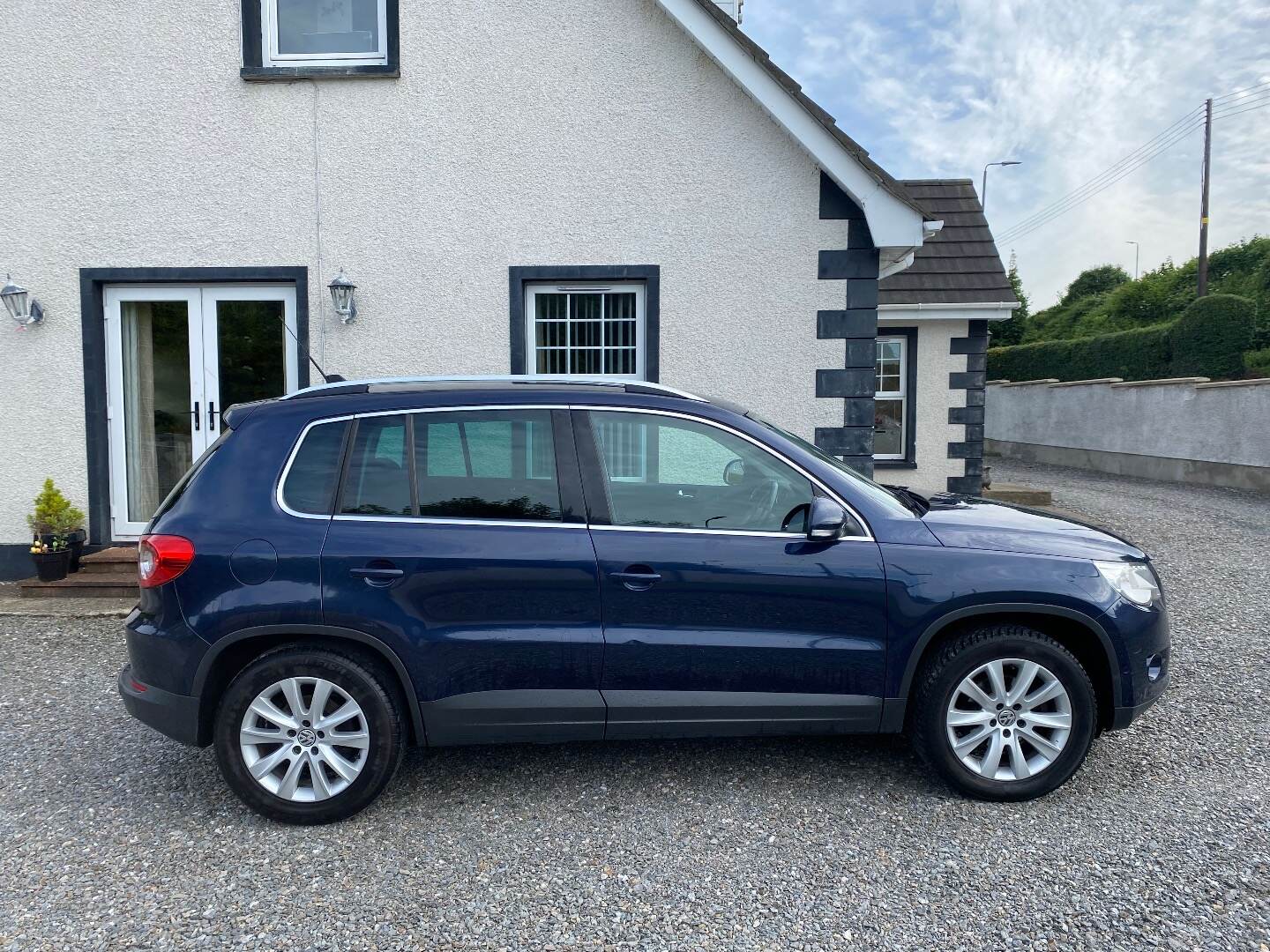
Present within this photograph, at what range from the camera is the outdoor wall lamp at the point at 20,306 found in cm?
708

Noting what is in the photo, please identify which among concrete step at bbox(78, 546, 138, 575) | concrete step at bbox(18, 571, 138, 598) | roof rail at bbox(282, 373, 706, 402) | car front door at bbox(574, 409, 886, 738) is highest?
roof rail at bbox(282, 373, 706, 402)

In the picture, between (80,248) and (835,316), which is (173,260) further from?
(835,316)

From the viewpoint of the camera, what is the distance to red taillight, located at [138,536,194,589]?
11.0ft

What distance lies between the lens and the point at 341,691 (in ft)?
11.2

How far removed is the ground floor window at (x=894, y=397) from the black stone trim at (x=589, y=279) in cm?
541

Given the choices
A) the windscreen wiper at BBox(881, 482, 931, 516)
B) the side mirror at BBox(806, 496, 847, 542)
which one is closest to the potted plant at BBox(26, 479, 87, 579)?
the side mirror at BBox(806, 496, 847, 542)

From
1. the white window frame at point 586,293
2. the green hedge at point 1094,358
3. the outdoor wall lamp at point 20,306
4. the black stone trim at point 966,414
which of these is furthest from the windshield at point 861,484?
the green hedge at point 1094,358

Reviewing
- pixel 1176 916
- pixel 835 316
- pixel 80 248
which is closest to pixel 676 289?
pixel 835 316

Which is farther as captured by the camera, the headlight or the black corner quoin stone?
the black corner quoin stone

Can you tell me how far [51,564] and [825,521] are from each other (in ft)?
21.6

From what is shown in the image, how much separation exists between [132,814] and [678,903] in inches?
91.3

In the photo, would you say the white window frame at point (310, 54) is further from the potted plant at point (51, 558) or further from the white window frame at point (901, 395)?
Answer: the white window frame at point (901, 395)

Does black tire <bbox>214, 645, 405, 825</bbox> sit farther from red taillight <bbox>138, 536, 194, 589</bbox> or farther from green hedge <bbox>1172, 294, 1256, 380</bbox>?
green hedge <bbox>1172, 294, 1256, 380</bbox>

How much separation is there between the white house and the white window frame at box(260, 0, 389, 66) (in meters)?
0.03
